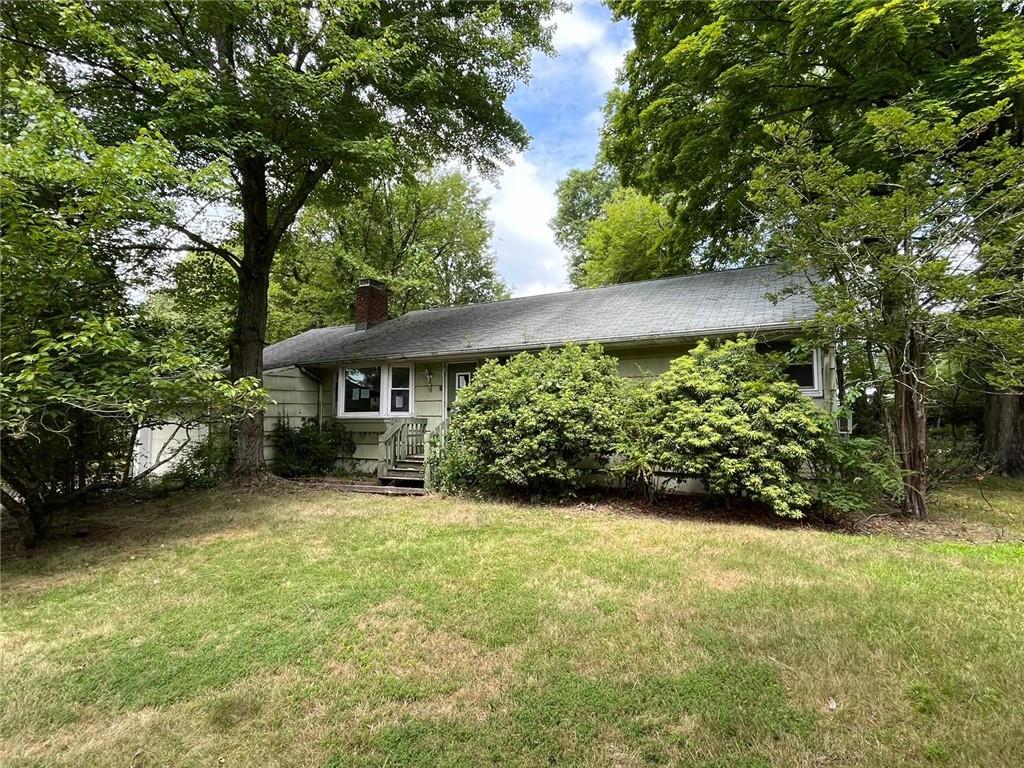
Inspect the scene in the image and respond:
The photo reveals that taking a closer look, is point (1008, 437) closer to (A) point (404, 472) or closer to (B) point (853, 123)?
(B) point (853, 123)

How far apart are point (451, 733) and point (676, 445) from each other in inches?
201

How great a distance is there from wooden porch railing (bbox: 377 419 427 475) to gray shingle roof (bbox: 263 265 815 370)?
5.16ft

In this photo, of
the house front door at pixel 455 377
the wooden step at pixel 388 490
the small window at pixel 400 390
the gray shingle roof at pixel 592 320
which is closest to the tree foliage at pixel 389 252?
the gray shingle roof at pixel 592 320

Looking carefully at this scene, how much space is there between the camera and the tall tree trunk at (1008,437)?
10.5 metres

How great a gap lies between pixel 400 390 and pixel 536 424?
4979 millimetres

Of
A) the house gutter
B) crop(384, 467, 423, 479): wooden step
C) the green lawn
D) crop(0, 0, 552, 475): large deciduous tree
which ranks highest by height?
crop(0, 0, 552, 475): large deciduous tree

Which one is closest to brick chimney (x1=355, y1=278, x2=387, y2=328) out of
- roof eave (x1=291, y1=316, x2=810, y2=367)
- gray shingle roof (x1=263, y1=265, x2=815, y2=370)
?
gray shingle roof (x1=263, y1=265, x2=815, y2=370)

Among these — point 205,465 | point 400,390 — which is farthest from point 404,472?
point 205,465

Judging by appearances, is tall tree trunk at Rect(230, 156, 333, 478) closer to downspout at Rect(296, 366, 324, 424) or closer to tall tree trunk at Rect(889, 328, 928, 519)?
downspout at Rect(296, 366, 324, 424)

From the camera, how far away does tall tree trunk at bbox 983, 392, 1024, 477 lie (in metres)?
10.5

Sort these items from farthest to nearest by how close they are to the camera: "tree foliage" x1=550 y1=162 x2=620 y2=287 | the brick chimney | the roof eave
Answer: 1. "tree foliage" x1=550 y1=162 x2=620 y2=287
2. the brick chimney
3. the roof eave

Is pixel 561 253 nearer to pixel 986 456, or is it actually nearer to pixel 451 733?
pixel 986 456

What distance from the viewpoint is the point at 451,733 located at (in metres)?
2.42

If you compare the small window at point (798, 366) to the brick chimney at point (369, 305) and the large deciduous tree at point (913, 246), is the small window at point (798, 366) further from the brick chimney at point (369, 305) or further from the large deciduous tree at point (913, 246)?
the brick chimney at point (369, 305)
